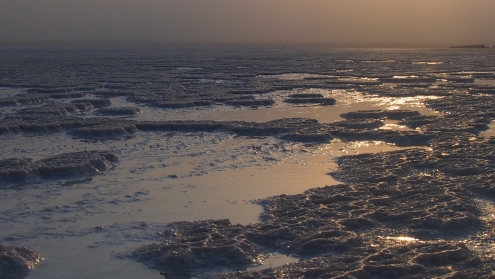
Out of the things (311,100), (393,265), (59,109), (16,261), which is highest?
(311,100)

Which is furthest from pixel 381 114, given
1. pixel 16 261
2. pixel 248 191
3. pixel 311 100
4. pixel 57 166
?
pixel 16 261

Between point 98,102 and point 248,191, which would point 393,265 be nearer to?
point 248,191

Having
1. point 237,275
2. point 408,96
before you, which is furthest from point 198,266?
point 408,96

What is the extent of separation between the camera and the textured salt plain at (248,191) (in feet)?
17.4

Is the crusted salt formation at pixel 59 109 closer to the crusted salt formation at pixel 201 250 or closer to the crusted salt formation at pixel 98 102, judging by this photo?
the crusted salt formation at pixel 98 102

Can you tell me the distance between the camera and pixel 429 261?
514 cm

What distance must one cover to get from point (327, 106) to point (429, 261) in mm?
11582

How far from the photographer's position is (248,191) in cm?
775

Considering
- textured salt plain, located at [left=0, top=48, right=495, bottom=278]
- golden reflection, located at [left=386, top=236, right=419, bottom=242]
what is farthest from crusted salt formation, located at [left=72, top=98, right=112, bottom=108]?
golden reflection, located at [left=386, top=236, right=419, bottom=242]

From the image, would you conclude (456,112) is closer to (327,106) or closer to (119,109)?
(327,106)

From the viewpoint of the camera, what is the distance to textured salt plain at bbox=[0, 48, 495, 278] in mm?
5289

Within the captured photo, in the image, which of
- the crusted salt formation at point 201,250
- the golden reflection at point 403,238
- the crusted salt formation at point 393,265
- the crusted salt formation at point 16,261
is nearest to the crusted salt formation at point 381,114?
the golden reflection at point 403,238

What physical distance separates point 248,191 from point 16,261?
334cm

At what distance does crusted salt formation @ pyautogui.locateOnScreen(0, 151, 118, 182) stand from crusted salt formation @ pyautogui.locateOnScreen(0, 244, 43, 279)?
3113mm
